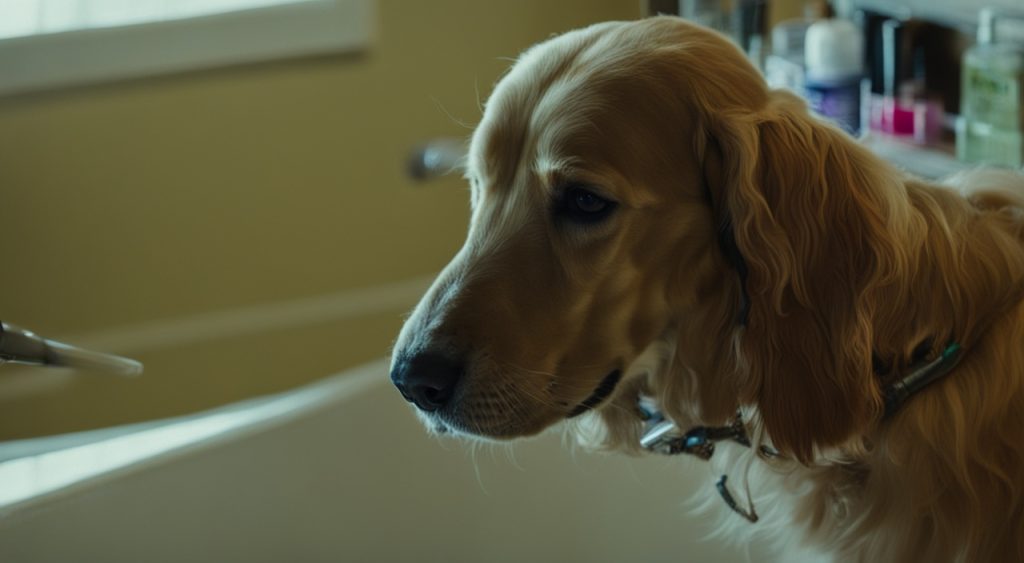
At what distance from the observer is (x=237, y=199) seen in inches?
106

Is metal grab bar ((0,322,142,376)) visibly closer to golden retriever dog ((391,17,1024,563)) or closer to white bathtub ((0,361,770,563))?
white bathtub ((0,361,770,563))

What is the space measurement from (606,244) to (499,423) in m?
0.18

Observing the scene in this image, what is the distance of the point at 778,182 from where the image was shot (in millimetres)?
1011

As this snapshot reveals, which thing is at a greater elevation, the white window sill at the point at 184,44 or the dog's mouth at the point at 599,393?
the white window sill at the point at 184,44

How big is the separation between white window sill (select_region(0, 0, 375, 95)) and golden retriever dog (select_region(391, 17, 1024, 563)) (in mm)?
1675

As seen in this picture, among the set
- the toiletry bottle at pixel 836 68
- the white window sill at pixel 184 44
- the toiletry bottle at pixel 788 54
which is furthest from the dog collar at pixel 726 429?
the white window sill at pixel 184 44

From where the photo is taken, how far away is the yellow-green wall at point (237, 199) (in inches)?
100

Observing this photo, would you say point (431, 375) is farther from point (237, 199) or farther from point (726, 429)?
point (237, 199)

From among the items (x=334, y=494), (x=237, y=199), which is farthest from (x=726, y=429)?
(x=237, y=199)

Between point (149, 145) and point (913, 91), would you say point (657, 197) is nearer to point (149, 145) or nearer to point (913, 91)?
point (913, 91)

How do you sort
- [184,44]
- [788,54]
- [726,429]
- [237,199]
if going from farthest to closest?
[237,199] < [184,44] < [788,54] < [726,429]

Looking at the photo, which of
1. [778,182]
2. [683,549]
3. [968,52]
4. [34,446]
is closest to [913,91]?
[968,52]

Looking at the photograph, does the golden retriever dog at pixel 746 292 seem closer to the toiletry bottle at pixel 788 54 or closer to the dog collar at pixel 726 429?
the dog collar at pixel 726 429

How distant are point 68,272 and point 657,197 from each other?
1.89m
